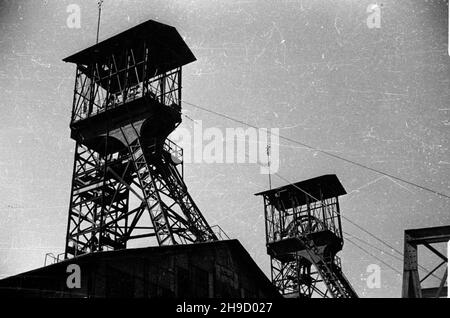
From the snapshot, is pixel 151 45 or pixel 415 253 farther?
pixel 151 45

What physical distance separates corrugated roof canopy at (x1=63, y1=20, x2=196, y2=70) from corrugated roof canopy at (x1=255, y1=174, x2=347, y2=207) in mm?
11427

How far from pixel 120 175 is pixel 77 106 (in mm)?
3898

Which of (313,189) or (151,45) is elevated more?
(151,45)

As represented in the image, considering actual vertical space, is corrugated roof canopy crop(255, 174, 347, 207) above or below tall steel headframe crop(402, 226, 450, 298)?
above

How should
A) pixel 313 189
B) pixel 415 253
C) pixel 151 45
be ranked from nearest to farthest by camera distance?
1. pixel 415 253
2. pixel 151 45
3. pixel 313 189

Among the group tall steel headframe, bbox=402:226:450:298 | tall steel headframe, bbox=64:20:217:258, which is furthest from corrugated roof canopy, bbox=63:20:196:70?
tall steel headframe, bbox=402:226:450:298

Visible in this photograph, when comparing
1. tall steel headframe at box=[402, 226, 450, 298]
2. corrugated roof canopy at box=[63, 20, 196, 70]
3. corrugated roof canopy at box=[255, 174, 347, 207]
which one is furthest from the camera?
corrugated roof canopy at box=[255, 174, 347, 207]

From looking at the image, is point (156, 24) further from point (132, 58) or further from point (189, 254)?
point (189, 254)

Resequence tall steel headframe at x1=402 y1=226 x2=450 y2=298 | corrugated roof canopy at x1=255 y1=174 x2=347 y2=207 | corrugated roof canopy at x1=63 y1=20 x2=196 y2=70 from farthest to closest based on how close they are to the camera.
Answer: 1. corrugated roof canopy at x1=255 y1=174 x2=347 y2=207
2. corrugated roof canopy at x1=63 y1=20 x2=196 y2=70
3. tall steel headframe at x1=402 y1=226 x2=450 y2=298

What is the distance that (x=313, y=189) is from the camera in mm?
34688

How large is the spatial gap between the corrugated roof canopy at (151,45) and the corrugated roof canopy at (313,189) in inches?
450

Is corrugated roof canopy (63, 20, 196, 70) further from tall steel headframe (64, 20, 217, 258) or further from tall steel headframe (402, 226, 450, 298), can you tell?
tall steel headframe (402, 226, 450, 298)

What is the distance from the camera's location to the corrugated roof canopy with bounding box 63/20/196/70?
25.5 m

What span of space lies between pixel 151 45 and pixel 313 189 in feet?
46.3
